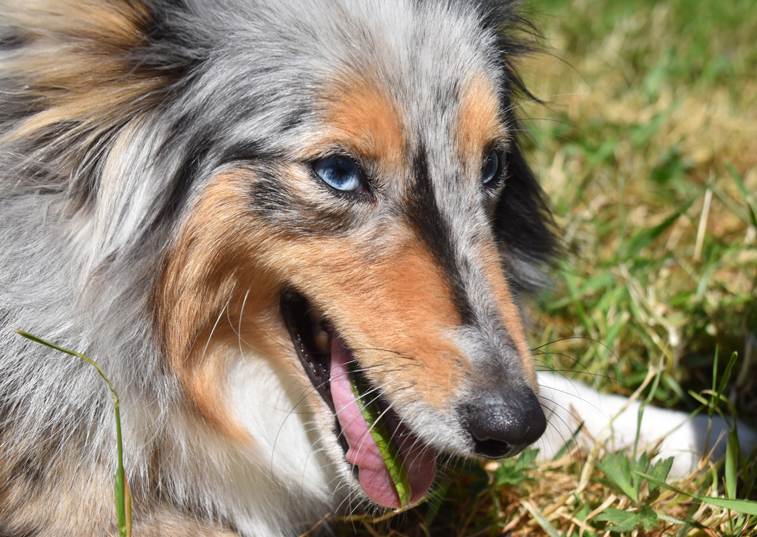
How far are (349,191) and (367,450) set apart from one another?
88 centimetres

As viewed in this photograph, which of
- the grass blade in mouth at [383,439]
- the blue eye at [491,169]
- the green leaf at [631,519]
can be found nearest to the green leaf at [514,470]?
the green leaf at [631,519]

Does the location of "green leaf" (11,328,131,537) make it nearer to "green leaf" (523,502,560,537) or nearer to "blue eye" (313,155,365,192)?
"blue eye" (313,155,365,192)

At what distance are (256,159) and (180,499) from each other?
48.1 inches

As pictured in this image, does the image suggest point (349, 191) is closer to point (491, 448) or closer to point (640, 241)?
point (491, 448)

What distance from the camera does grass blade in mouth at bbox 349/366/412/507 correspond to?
2248 millimetres

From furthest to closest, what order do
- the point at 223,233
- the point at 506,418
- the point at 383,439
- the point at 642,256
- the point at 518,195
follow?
the point at 642,256 → the point at 518,195 → the point at 383,439 → the point at 223,233 → the point at 506,418

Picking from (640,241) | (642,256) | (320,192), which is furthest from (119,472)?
(642,256)

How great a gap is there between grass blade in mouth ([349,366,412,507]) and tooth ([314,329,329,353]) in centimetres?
17

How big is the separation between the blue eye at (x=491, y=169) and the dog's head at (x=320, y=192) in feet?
0.39

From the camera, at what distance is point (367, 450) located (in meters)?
2.31

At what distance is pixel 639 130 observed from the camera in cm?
493

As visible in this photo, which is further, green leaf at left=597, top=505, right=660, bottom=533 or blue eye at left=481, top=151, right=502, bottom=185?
blue eye at left=481, top=151, right=502, bottom=185

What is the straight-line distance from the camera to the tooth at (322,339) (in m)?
2.40

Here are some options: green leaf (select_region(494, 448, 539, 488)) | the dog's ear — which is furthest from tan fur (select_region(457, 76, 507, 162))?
green leaf (select_region(494, 448, 539, 488))
